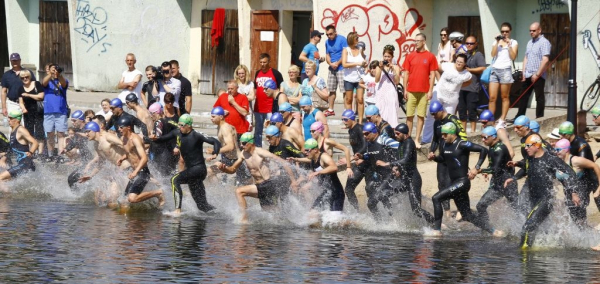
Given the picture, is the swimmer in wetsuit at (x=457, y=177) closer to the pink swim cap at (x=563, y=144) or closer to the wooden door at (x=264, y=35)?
the pink swim cap at (x=563, y=144)

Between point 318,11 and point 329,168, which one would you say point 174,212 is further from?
point 318,11

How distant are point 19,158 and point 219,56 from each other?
10552 millimetres

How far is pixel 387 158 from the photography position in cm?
1639

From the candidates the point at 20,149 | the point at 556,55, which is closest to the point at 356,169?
the point at 20,149

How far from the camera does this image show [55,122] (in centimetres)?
2089

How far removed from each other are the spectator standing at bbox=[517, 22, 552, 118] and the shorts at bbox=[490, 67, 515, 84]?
58 centimetres

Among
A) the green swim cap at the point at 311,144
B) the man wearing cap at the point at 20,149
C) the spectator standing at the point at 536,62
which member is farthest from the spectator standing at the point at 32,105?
the spectator standing at the point at 536,62

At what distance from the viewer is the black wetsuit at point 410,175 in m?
15.8

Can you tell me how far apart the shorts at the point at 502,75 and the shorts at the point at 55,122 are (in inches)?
299

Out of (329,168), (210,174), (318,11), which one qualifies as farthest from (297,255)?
(318,11)

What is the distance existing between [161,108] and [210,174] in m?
1.29

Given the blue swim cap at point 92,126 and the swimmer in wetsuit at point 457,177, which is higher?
the blue swim cap at point 92,126

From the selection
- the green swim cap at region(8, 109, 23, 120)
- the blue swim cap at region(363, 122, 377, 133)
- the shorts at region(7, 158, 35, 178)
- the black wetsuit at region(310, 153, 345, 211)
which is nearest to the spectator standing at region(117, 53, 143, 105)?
the green swim cap at region(8, 109, 23, 120)

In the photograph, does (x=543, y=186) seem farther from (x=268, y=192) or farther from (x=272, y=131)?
(x=272, y=131)
